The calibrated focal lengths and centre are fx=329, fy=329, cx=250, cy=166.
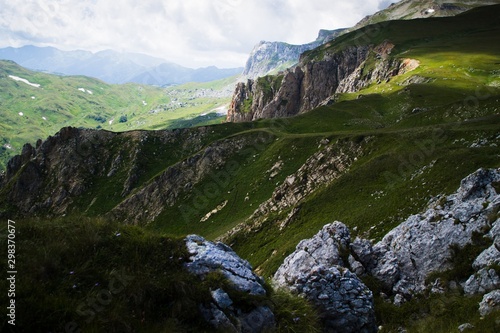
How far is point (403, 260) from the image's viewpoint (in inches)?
851

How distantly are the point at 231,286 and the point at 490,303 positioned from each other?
38.7 feet

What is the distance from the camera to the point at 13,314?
810 centimetres

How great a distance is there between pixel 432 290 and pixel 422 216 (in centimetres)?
761

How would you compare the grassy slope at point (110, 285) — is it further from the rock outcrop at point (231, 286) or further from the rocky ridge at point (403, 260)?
the rocky ridge at point (403, 260)

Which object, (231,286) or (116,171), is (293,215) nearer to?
(231,286)

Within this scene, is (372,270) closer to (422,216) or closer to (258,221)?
(422,216)

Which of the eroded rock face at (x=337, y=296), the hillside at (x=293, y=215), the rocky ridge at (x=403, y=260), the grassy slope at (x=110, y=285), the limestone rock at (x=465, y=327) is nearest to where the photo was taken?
the grassy slope at (x=110, y=285)

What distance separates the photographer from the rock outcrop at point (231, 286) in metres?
10.4

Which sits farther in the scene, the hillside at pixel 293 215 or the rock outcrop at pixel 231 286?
the hillside at pixel 293 215

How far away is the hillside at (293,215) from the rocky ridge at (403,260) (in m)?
0.09

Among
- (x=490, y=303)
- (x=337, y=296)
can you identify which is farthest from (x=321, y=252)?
(x=490, y=303)

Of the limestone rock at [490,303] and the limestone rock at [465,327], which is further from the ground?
the limestone rock at [490,303]

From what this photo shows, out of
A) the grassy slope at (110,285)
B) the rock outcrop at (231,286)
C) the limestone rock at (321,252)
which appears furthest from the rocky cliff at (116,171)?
the grassy slope at (110,285)

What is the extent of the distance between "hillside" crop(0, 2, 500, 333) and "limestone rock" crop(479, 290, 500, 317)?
13 cm
